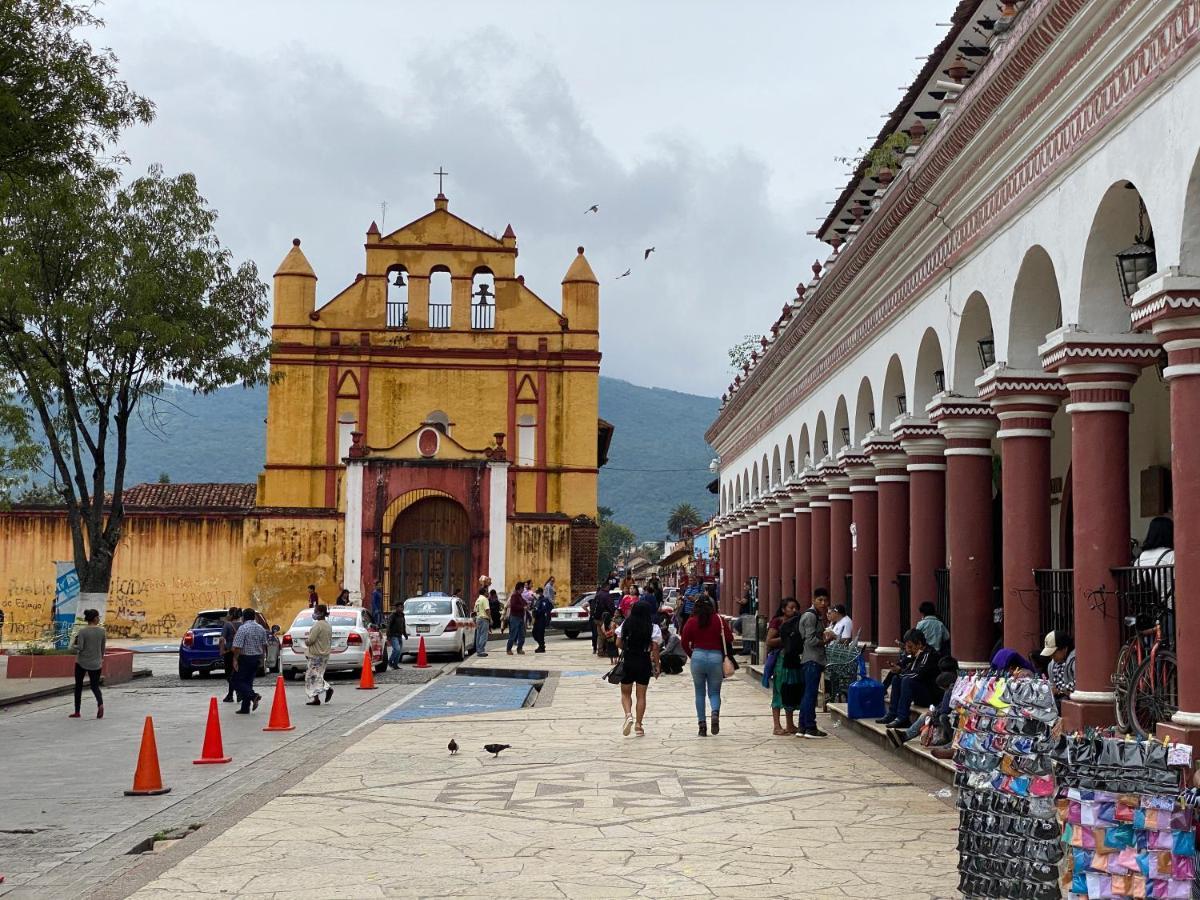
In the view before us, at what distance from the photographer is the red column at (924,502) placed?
18031mm

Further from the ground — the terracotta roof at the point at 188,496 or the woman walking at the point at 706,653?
the terracotta roof at the point at 188,496

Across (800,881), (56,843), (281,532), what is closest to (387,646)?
(281,532)

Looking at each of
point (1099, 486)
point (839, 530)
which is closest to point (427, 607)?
point (839, 530)

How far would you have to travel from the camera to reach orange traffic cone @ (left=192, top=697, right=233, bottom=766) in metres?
14.8

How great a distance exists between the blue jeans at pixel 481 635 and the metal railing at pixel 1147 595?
885 inches

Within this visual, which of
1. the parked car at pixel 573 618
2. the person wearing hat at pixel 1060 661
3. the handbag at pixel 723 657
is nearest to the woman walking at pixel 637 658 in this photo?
the handbag at pixel 723 657

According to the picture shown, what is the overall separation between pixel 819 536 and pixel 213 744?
547 inches

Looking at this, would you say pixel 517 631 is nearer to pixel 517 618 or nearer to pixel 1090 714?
pixel 517 618

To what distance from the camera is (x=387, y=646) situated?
31.6 m

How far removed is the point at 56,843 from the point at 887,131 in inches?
774

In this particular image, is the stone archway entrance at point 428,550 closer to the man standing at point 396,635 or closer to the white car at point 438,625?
the white car at point 438,625

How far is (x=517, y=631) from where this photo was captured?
34.8m

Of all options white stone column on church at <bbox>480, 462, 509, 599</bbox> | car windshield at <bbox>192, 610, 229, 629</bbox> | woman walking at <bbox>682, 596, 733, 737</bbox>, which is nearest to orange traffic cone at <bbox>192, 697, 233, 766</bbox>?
woman walking at <bbox>682, 596, 733, 737</bbox>

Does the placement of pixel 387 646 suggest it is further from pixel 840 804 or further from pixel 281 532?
pixel 840 804
